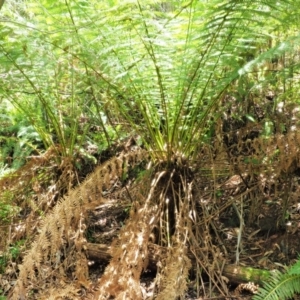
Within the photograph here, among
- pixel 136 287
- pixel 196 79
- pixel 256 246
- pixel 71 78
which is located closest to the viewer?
pixel 136 287

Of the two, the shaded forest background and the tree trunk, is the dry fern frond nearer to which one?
the shaded forest background

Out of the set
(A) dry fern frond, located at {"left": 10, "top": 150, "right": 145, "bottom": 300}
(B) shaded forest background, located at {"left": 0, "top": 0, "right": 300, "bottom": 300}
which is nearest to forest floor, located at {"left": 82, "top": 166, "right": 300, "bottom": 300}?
(B) shaded forest background, located at {"left": 0, "top": 0, "right": 300, "bottom": 300}

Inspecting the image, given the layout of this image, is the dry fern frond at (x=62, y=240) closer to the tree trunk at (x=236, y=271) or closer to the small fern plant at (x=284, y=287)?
the tree trunk at (x=236, y=271)

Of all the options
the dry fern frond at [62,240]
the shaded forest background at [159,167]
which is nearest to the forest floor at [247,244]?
the shaded forest background at [159,167]

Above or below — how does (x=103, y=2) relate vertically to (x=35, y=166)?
above

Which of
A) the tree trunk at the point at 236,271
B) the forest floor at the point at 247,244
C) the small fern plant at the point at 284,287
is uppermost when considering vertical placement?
the small fern plant at the point at 284,287

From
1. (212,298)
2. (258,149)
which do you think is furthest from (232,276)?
(258,149)

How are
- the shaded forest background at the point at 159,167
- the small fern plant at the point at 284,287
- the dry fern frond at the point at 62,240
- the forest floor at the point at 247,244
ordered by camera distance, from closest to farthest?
the small fern plant at the point at 284,287 → the dry fern frond at the point at 62,240 → the shaded forest background at the point at 159,167 → the forest floor at the point at 247,244

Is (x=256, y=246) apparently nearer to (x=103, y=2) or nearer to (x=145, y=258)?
(x=145, y=258)

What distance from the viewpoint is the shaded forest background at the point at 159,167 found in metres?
1.74

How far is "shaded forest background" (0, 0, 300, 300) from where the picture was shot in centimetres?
174

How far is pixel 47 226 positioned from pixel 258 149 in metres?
1.13

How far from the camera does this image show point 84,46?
2.07 meters

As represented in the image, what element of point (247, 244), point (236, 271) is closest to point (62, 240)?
point (236, 271)
